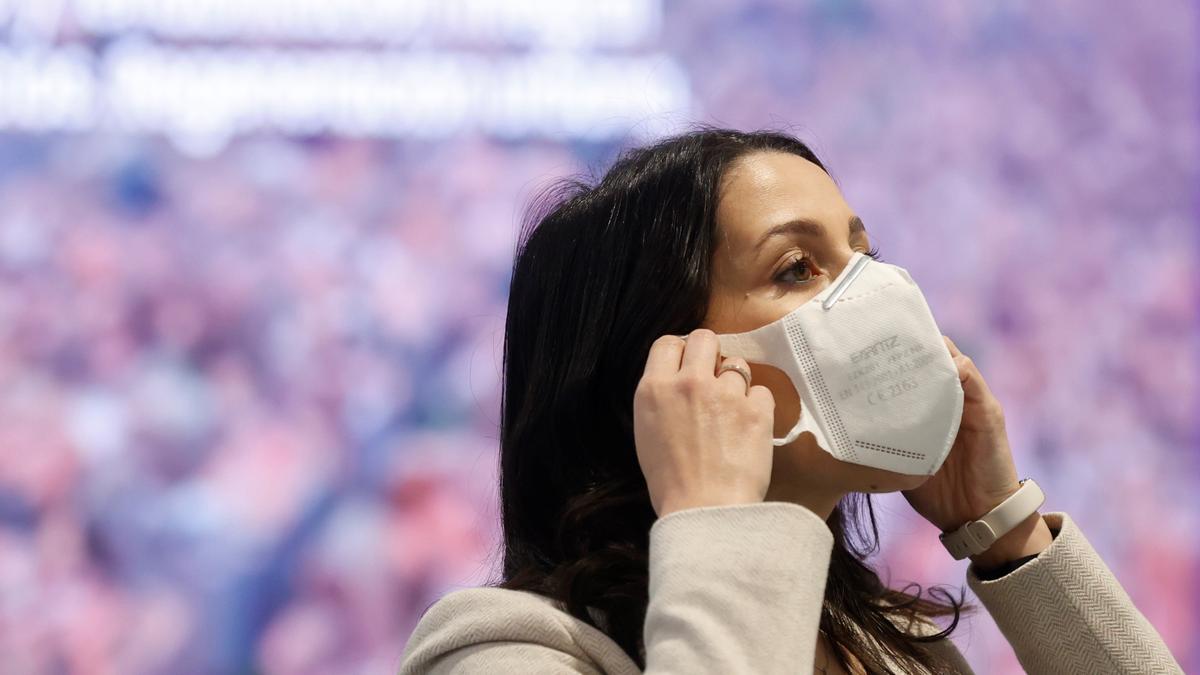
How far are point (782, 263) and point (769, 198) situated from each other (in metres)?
0.08

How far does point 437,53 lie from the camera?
2602 mm

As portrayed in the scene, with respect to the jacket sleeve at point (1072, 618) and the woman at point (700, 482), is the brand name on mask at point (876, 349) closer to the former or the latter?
the woman at point (700, 482)

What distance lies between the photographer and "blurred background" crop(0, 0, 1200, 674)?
237 centimetres

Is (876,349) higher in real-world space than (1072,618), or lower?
higher

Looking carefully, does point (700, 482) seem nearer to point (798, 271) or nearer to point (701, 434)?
point (701, 434)

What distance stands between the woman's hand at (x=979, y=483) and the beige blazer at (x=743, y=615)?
0.04m

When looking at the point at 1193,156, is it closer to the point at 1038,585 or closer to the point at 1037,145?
the point at 1037,145

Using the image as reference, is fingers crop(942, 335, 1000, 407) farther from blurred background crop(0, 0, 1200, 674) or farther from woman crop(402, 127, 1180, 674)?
blurred background crop(0, 0, 1200, 674)

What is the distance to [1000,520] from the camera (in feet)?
4.83

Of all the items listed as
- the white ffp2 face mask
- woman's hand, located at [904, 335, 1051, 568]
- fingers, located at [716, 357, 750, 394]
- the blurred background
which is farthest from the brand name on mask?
the blurred background

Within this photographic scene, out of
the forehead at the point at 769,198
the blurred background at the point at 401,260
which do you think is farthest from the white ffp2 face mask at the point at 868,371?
the blurred background at the point at 401,260

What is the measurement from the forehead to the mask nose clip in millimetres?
59

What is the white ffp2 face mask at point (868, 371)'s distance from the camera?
1234 mm

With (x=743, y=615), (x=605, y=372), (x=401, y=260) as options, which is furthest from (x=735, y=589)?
(x=401, y=260)
